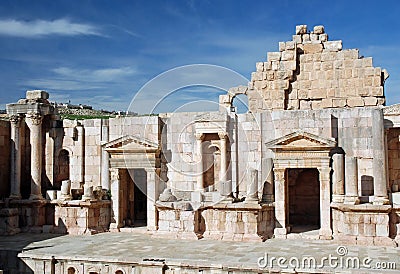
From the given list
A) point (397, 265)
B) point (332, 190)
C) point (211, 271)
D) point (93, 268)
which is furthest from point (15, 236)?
point (397, 265)

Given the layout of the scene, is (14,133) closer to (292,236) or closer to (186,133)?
(186,133)

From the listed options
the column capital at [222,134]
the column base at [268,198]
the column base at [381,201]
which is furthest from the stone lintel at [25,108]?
the column base at [381,201]

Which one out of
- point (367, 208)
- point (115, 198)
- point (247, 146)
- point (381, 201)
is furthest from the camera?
point (115, 198)

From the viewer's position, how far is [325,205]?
17141 mm

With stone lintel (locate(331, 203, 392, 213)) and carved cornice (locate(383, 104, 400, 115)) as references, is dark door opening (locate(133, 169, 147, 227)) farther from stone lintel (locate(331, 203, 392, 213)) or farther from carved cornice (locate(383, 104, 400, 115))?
carved cornice (locate(383, 104, 400, 115))

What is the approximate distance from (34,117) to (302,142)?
35.4ft

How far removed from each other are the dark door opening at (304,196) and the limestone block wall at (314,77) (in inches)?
122

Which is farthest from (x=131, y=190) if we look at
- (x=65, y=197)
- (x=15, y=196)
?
(x=15, y=196)

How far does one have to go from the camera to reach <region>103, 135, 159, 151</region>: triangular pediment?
19281 mm

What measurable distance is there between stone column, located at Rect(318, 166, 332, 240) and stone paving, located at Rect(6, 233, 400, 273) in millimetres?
609

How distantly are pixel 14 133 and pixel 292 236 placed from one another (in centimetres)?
1177

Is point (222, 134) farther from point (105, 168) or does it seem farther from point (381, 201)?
point (381, 201)

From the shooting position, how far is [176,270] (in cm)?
1317

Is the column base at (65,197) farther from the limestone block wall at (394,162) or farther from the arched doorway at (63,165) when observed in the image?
the limestone block wall at (394,162)
